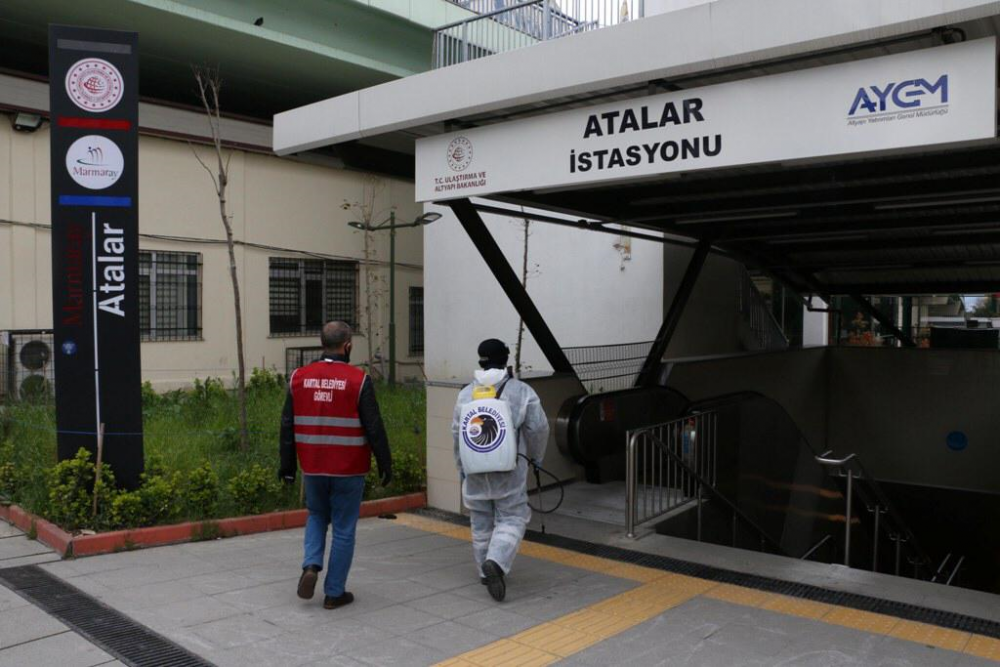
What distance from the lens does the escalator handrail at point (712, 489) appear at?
745cm

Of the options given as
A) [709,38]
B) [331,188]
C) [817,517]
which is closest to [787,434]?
[817,517]

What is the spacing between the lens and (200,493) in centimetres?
683

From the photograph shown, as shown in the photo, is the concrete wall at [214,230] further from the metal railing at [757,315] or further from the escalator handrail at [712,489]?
the escalator handrail at [712,489]

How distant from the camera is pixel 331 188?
17.5 m

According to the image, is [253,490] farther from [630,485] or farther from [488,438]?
[630,485]

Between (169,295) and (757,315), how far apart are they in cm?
1069

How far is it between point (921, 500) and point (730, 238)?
8234 millimetres

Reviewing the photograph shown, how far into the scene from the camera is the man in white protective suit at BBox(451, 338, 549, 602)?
5.39 meters

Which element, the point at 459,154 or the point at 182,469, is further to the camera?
the point at 182,469

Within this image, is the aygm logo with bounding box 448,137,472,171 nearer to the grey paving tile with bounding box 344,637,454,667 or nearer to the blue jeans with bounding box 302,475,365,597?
the blue jeans with bounding box 302,475,365,597

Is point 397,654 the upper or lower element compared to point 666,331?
lower

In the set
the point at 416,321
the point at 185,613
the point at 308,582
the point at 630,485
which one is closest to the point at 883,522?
the point at 630,485

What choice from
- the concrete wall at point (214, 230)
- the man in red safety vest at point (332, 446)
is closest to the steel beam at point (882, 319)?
the concrete wall at point (214, 230)

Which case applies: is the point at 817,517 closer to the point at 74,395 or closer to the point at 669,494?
the point at 669,494
